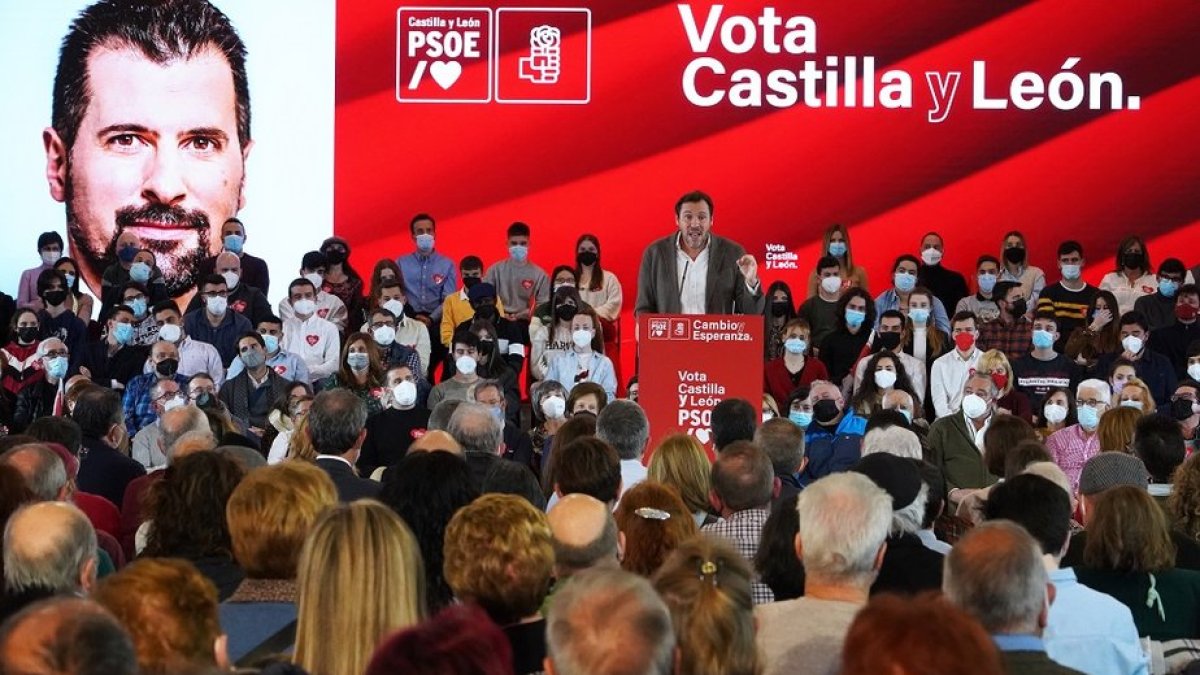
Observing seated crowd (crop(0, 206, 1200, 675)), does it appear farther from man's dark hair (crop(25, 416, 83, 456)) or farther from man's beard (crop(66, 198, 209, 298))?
man's beard (crop(66, 198, 209, 298))

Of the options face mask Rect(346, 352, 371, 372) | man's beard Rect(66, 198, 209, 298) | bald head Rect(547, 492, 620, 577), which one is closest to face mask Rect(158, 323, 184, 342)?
face mask Rect(346, 352, 371, 372)

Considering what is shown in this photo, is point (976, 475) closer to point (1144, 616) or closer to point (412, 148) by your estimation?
point (1144, 616)

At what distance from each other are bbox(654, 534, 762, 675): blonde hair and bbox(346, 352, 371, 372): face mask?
8.75 metres

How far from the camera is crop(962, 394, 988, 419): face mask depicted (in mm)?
10609

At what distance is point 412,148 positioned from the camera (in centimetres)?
1767

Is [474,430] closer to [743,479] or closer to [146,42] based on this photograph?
[743,479]

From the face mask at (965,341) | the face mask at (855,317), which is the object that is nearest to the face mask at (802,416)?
the face mask at (965,341)

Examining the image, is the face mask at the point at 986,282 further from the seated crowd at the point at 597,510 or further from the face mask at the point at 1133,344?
the face mask at the point at 1133,344

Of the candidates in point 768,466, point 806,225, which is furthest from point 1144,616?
point 806,225

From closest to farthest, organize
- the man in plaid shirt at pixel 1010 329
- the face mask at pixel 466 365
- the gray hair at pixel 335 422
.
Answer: the gray hair at pixel 335 422, the face mask at pixel 466 365, the man in plaid shirt at pixel 1010 329

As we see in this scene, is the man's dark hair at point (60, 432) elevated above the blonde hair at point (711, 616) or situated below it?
above

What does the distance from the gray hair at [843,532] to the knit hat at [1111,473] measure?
2.15m

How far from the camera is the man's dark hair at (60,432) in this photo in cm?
762

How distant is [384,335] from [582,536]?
917cm
